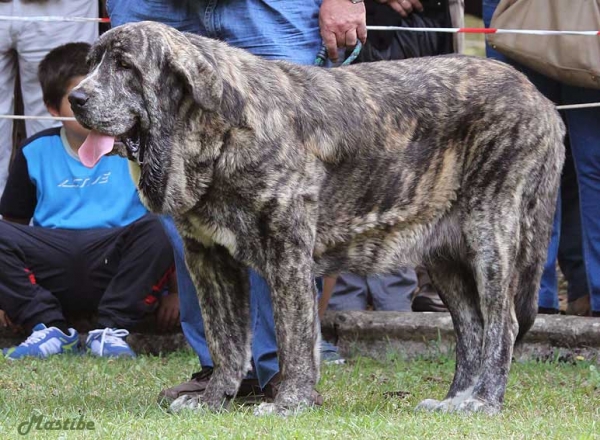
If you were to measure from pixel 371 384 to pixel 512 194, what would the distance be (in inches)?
56.1

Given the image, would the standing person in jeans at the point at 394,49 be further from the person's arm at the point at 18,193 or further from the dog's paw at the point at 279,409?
the dog's paw at the point at 279,409

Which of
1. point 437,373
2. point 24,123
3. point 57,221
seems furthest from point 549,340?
point 24,123

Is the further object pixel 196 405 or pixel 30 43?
pixel 30 43

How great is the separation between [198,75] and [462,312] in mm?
1860

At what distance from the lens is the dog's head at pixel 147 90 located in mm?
5305

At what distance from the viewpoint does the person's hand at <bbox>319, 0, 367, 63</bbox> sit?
6.00 meters

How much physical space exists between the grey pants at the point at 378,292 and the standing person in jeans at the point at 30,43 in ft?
7.71

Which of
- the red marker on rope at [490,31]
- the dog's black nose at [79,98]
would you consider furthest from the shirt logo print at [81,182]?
the dog's black nose at [79,98]

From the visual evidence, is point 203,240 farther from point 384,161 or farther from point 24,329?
point 24,329

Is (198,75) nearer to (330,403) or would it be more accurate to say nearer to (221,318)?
(221,318)

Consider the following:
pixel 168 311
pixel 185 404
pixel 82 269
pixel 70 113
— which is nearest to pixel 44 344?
pixel 82 269

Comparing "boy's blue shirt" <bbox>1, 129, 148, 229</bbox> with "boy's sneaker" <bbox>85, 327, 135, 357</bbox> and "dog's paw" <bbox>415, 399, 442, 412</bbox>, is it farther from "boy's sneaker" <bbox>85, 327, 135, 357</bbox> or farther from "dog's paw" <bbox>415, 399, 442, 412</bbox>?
"dog's paw" <bbox>415, 399, 442, 412</bbox>

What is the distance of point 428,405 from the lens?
19.3 feet

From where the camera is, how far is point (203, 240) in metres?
5.62
